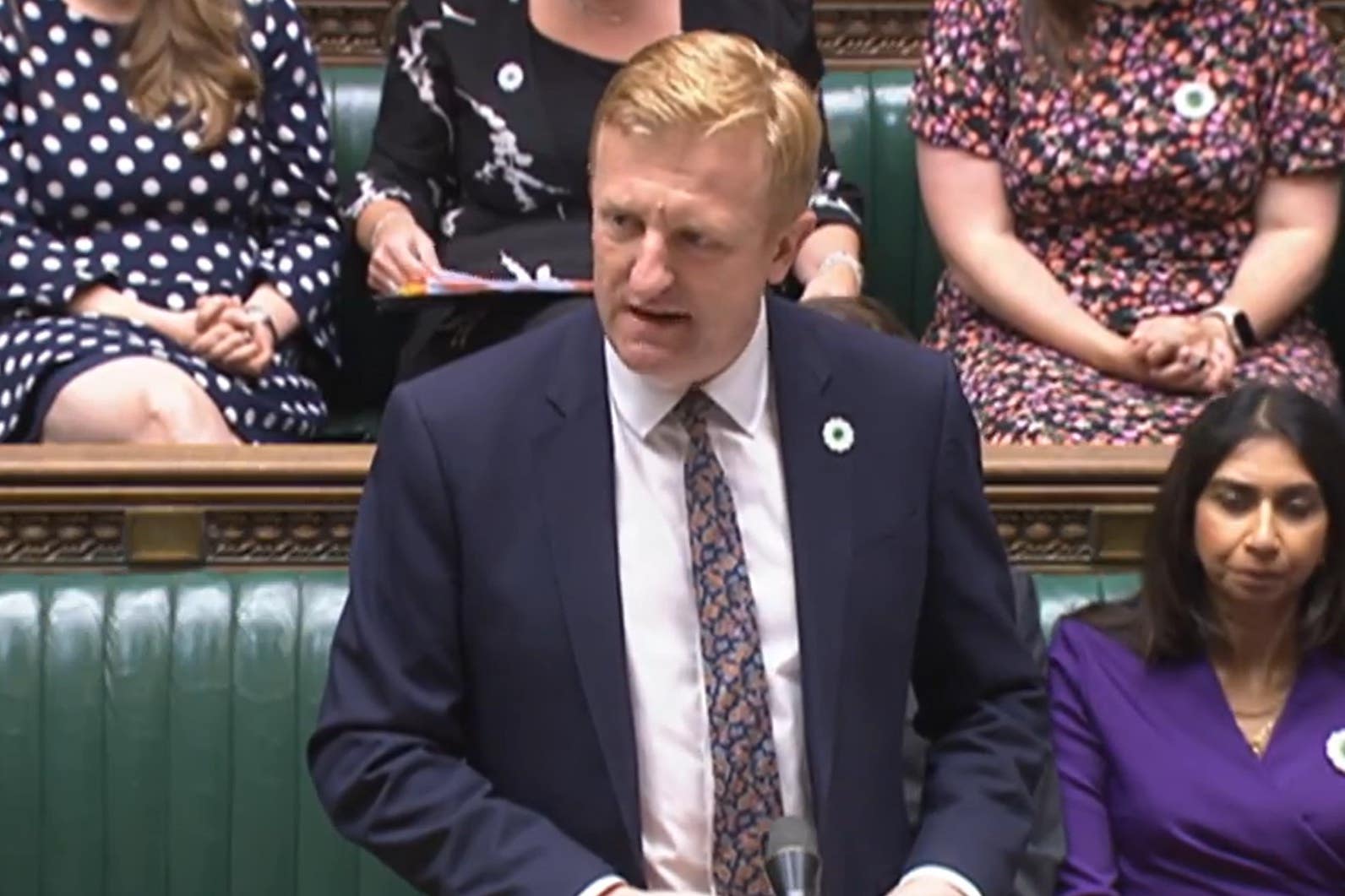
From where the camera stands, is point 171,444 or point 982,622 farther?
point 171,444

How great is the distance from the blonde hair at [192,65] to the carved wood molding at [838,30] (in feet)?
1.33

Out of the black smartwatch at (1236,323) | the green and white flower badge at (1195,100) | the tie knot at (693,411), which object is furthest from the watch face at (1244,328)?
the tie knot at (693,411)

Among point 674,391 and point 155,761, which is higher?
point 674,391

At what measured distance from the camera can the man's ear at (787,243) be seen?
1.40 meters

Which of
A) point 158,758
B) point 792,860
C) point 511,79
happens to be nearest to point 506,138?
point 511,79

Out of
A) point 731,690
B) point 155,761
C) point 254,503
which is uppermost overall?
point 731,690

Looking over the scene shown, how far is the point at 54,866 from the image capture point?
214cm

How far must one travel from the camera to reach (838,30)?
2.92 metres

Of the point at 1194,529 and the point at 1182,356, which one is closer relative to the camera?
the point at 1194,529

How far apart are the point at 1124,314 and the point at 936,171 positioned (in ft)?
0.73

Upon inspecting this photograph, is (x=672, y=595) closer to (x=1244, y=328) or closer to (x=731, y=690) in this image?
(x=731, y=690)

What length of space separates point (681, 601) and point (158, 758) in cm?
85

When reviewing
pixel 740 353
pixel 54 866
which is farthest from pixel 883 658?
pixel 54 866

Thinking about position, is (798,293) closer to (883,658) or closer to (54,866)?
(54,866)
